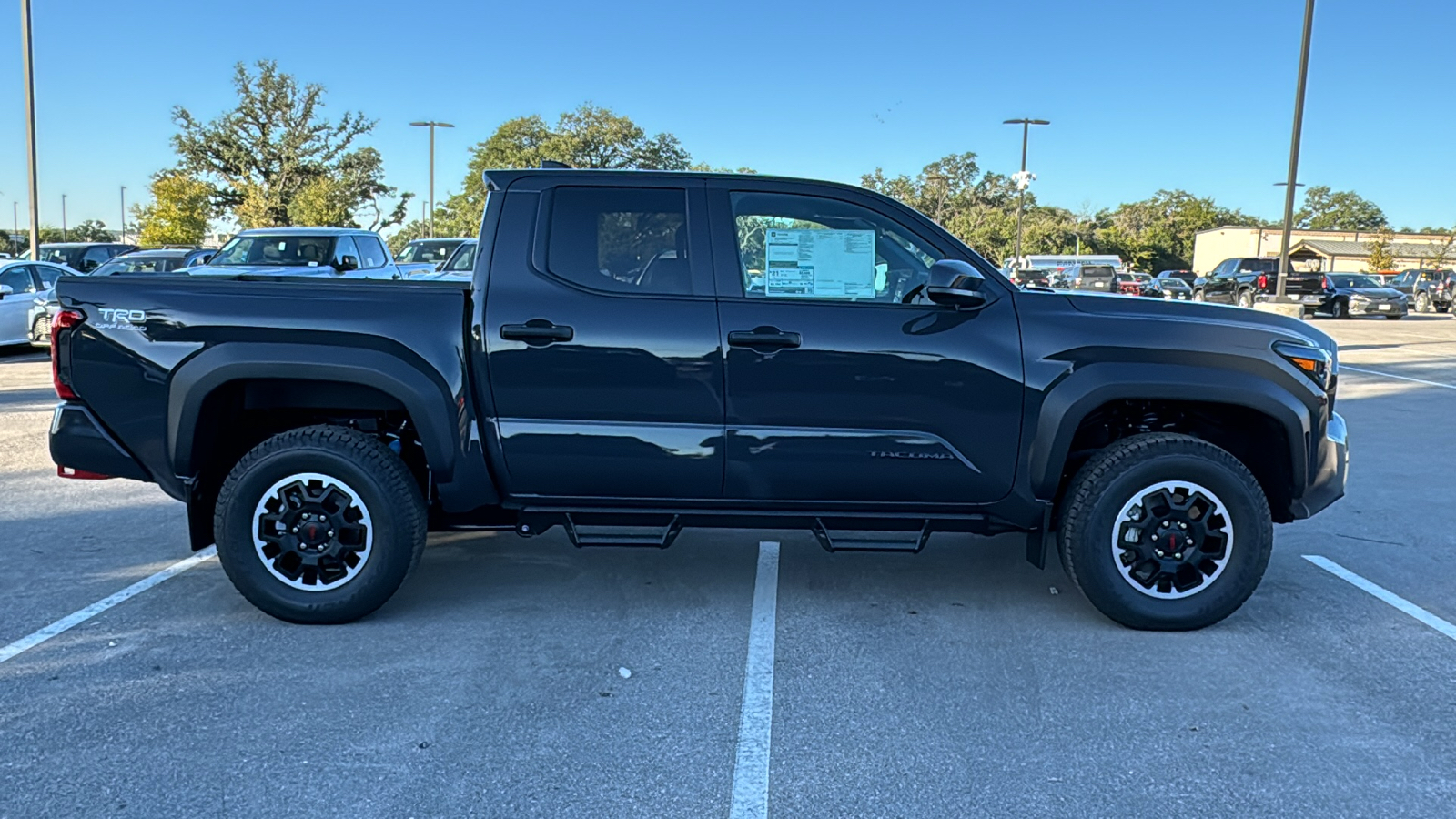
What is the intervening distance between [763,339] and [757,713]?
4.94 ft

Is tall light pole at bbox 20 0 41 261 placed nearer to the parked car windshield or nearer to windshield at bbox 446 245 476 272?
windshield at bbox 446 245 476 272

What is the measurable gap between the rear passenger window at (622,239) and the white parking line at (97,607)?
2.47m

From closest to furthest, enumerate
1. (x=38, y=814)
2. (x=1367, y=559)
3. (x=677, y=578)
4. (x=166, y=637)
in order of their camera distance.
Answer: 1. (x=38, y=814)
2. (x=166, y=637)
3. (x=677, y=578)
4. (x=1367, y=559)

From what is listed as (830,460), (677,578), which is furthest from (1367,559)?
(677,578)

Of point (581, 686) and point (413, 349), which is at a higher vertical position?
point (413, 349)

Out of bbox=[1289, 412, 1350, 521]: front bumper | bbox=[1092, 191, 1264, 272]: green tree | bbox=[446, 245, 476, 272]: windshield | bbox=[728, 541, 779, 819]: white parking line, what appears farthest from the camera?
bbox=[1092, 191, 1264, 272]: green tree

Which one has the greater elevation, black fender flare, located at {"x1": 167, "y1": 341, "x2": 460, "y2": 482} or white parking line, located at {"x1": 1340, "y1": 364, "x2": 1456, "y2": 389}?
black fender flare, located at {"x1": 167, "y1": 341, "x2": 460, "y2": 482}

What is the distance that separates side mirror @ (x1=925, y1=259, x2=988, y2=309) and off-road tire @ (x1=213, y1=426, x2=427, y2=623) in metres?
2.34

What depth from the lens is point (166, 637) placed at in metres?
4.32

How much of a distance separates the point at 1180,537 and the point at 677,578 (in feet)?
7.57

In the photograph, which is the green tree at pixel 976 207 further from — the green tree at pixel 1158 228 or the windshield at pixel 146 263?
the windshield at pixel 146 263

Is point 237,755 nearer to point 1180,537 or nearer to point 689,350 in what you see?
point 689,350

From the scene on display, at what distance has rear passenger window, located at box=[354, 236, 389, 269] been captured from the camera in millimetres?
15203

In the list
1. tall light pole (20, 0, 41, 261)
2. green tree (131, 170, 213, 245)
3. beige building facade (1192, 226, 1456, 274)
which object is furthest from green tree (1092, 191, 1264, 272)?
tall light pole (20, 0, 41, 261)
